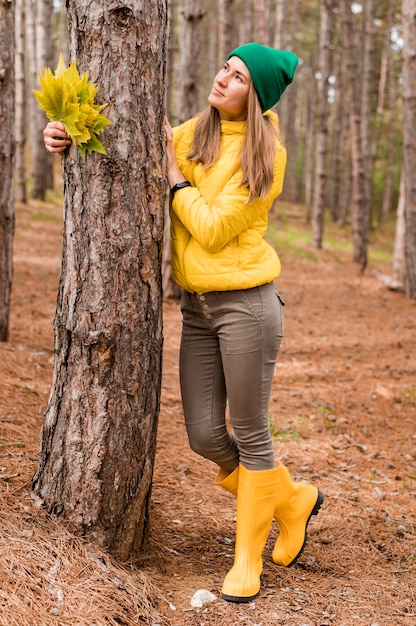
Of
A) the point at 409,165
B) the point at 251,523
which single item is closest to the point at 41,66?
the point at 409,165

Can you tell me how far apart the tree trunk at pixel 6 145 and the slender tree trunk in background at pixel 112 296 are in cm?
297

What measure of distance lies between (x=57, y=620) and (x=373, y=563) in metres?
1.71

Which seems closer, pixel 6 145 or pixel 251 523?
pixel 251 523

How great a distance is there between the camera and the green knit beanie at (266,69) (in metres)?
2.70

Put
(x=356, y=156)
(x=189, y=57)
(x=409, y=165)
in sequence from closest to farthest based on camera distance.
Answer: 1. (x=189, y=57)
2. (x=409, y=165)
3. (x=356, y=156)

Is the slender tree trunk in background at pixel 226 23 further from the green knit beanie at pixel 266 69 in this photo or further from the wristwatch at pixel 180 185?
the wristwatch at pixel 180 185

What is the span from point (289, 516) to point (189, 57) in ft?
20.7

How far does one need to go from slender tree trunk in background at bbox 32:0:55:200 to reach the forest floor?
28.1 feet

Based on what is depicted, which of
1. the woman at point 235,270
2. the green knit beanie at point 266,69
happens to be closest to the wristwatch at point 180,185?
the woman at point 235,270

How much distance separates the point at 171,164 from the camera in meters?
2.83

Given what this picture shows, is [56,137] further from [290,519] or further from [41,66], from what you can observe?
[41,66]

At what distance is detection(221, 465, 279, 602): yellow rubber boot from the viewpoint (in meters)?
2.90

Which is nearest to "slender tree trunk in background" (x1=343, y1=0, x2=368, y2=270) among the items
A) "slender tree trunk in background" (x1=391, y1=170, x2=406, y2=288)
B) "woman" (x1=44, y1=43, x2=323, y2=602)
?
"slender tree trunk in background" (x1=391, y1=170, x2=406, y2=288)

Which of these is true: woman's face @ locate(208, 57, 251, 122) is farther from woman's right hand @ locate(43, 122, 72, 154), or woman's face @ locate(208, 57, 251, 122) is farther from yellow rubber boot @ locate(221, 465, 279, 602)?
yellow rubber boot @ locate(221, 465, 279, 602)
